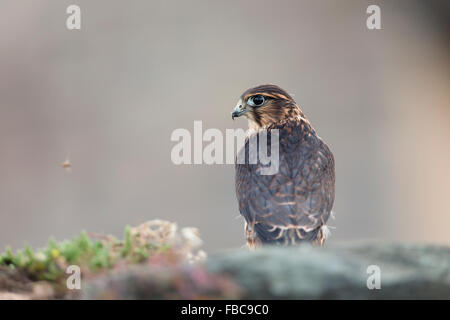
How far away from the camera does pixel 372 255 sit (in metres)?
1.86

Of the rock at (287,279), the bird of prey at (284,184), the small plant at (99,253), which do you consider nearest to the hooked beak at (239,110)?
the bird of prey at (284,184)

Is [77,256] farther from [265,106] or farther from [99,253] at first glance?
[265,106]

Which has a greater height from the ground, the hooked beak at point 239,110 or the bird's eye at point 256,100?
the bird's eye at point 256,100

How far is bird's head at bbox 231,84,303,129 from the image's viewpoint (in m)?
4.04

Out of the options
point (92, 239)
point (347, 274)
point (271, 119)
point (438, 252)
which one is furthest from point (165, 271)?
point (271, 119)

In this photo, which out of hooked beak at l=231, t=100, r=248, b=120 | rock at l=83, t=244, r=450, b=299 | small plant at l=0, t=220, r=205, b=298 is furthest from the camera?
hooked beak at l=231, t=100, r=248, b=120

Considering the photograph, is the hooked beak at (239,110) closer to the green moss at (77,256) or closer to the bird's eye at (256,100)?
the bird's eye at (256,100)

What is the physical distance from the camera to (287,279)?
1.54 meters

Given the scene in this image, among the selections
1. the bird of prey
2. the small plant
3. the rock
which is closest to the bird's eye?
the bird of prey

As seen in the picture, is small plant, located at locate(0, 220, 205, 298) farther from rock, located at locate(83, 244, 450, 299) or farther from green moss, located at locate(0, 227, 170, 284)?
rock, located at locate(83, 244, 450, 299)

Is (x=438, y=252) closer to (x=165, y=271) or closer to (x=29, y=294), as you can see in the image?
(x=165, y=271)

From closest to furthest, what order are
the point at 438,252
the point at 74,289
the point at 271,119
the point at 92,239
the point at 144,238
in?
the point at 438,252 < the point at 74,289 < the point at 144,238 < the point at 92,239 < the point at 271,119

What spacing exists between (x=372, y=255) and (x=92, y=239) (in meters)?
1.44

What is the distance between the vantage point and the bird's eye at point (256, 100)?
4027 millimetres
